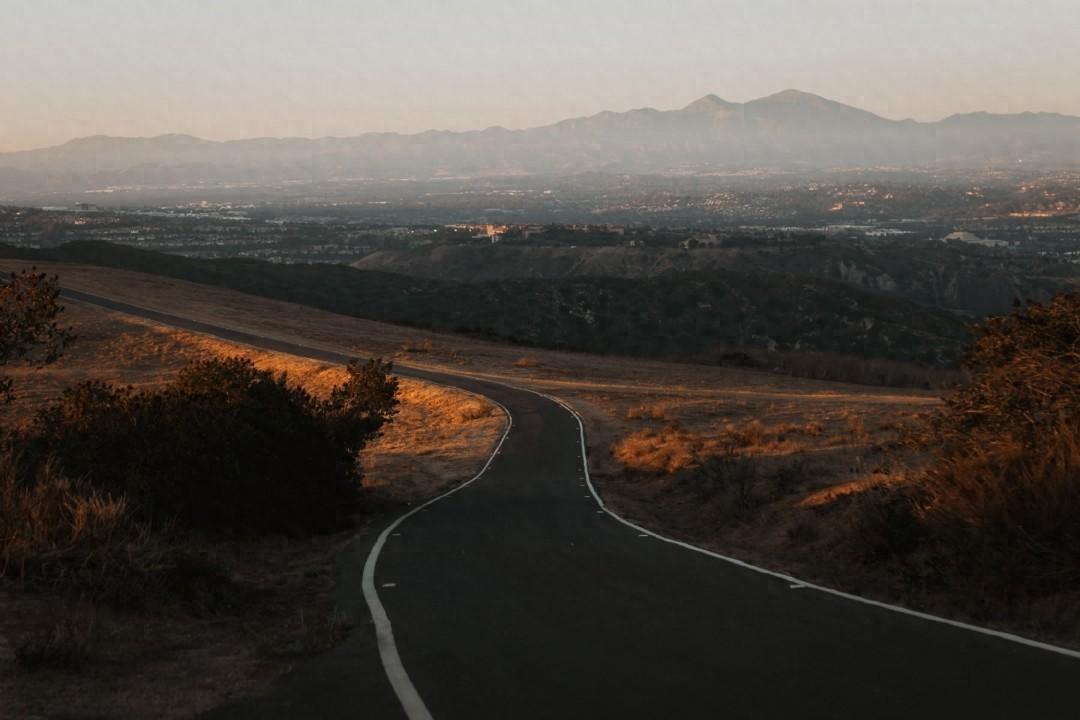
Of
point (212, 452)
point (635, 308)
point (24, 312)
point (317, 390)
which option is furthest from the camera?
point (635, 308)

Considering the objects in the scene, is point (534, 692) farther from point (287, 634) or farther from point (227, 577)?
point (227, 577)

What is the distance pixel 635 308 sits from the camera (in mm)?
94562

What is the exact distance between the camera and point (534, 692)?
661 centimetres

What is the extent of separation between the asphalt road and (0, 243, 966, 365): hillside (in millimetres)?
61599

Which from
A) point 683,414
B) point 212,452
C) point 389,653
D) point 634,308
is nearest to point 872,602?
point 389,653

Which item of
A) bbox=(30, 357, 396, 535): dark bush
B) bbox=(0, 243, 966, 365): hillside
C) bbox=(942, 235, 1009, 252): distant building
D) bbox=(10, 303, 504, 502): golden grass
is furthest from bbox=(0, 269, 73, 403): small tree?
bbox=(942, 235, 1009, 252): distant building

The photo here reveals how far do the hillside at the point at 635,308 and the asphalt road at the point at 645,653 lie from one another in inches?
2425

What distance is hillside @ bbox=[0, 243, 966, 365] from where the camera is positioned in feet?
269

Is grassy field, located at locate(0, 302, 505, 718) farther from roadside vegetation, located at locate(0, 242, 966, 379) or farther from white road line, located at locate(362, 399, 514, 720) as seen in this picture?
roadside vegetation, located at locate(0, 242, 966, 379)

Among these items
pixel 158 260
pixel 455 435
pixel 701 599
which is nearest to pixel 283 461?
pixel 701 599

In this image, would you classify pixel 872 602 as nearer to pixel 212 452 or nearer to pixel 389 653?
pixel 389 653

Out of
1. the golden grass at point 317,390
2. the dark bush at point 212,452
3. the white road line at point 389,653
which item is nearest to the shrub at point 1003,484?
the white road line at point 389,653

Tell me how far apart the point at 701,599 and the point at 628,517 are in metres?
7.26

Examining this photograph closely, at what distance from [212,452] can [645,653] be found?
905cm
